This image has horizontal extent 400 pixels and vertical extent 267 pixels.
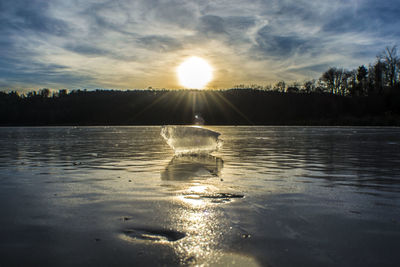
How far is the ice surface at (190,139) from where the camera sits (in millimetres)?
14195

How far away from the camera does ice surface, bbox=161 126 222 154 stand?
14.2 m

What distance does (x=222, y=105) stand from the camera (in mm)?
165625

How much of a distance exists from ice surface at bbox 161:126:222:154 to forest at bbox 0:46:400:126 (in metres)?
87.0

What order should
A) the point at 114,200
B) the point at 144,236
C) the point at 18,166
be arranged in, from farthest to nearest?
the point at 18,166 < the point at 114,200 < the point at 144,236

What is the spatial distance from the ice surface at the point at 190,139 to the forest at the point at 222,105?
86990 mm

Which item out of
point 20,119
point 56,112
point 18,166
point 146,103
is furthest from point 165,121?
point 18,166

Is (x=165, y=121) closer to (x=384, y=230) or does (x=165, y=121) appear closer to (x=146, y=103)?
(x=146, y=103)

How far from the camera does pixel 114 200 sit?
5.83 meters

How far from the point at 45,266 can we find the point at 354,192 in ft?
18.2

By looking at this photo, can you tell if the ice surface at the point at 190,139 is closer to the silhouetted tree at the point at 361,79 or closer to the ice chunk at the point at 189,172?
the ice chunk at the point at 189,172

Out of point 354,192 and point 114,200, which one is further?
point 354,192

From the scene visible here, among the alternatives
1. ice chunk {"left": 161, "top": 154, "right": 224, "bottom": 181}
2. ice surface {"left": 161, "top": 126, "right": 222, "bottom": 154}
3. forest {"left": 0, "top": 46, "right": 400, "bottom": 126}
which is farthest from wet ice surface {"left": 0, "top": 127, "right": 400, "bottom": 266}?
forest {"left": 0, "top": 46, "right": 400, "bottom": 126}

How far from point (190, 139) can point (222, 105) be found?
152442 mm

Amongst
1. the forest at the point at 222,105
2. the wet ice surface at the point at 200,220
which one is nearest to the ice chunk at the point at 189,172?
the wet ice surface at the point at 200,220
